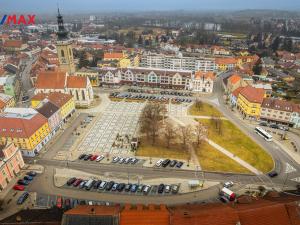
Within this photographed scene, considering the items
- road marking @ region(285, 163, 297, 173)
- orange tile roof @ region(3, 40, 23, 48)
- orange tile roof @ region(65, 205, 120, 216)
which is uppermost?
orange tile roof @ region(3, 40, 23, 48)

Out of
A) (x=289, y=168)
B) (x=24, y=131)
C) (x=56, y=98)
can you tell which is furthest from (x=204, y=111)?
(x=24, y=131)

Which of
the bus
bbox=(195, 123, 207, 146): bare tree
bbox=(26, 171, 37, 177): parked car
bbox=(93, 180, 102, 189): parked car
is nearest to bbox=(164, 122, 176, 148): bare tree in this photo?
bbox=(195, 123, 207, 146): bare tree

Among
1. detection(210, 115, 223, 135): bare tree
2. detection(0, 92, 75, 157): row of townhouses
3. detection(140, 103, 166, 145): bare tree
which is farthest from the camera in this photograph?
detection(210, 115, 223, 135): bare tree

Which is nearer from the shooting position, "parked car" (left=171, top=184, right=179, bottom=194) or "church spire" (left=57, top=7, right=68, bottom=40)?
"parked car" (left=171, top=184, right=179, bottom=194)

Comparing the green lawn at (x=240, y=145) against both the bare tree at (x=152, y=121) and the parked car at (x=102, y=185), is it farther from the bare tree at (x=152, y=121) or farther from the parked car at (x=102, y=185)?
the parked car at (x=102, y=185)

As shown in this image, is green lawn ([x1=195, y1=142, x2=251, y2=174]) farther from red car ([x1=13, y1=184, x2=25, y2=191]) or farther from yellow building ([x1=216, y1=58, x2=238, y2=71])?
yellow building ([x1=216, y1=58, x2=238, y2=71])

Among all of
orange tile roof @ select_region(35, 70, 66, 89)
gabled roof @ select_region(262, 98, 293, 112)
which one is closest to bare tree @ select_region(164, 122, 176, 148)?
gabled roof @ select_region(262, 98, 293, 112)

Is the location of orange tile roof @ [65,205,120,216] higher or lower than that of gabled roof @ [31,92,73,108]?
lower

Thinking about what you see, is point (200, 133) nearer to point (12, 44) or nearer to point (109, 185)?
point (109, 185)

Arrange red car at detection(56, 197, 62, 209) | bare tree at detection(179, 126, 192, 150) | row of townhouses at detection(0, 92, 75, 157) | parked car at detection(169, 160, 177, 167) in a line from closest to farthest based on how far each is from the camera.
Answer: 1. red car at detection(56, 197, 62, 209)
2. parked car at detection(169, 160, 177, 167)
3. row of townhouses at detection(0, 92, 75, 157)
4. bare tree at detection(179, 126, 192, 150)
